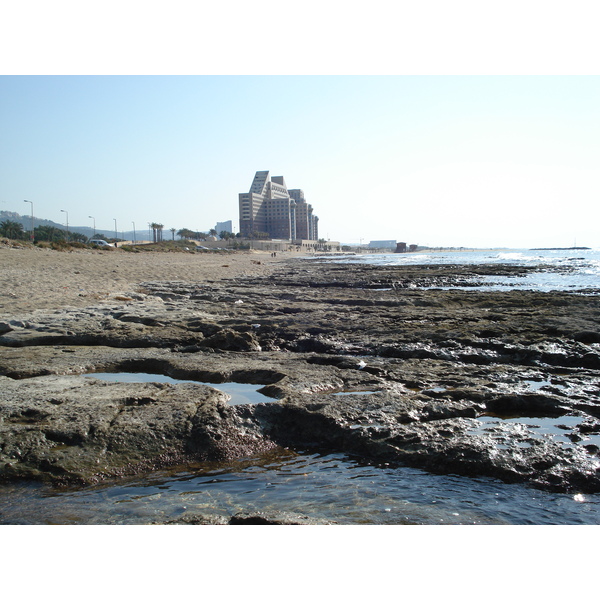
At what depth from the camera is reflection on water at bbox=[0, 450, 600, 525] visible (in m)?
2.86

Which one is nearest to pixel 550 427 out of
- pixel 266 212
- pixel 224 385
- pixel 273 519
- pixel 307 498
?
pixel 307 498

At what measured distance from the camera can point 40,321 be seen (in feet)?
24.1

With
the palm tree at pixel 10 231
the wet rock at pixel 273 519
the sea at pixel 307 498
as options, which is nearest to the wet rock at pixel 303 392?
the sea at pixel 307 498

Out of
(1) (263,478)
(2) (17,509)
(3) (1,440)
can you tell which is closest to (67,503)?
(2) (17,509)

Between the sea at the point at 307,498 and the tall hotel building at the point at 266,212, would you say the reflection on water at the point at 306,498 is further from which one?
the tall hotel building at the point at 266,212

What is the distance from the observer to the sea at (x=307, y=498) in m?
2.85

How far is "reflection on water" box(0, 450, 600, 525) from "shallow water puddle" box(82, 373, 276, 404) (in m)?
1.27

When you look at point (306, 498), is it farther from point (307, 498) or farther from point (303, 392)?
point (303, 392)

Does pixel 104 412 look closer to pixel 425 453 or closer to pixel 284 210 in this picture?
pixel 425 453

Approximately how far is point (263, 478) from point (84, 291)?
996 centimetres

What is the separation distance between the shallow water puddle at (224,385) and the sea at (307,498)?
1234mm

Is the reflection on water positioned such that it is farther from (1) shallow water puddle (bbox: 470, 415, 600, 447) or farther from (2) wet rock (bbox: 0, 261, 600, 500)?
(1) shallow water puddle (bbox: 470, 415, 600, 447)

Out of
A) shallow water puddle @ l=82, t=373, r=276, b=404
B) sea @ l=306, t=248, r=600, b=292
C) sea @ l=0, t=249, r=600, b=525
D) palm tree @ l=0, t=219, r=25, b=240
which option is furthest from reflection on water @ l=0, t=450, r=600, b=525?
palm tree @ l=0, t=219, r=25, b=240

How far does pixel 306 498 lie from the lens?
10.1 feet
